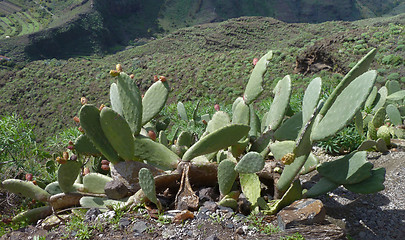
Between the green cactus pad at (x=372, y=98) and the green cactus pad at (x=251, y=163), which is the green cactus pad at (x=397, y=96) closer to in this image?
the green cactus pad at (x=372, y=98)

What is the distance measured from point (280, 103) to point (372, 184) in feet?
2.67

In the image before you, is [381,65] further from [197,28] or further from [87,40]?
[87,40]

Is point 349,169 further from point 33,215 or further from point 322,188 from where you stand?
point 33,215

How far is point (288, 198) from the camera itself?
210 centimetres

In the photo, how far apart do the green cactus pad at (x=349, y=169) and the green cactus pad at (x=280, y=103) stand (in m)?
0.49

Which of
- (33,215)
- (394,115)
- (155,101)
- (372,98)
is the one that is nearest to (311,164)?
(155,101)

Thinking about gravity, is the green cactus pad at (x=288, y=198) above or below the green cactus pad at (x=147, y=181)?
below

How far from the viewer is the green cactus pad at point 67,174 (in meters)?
2.41

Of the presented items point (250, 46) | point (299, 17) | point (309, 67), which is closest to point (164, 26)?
point (299, 17)

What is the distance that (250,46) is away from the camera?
37.7 meters

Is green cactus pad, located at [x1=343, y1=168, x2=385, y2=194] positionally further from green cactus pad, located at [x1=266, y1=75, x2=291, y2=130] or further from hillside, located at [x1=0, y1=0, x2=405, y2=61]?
hillside, located at [x1=0, y1=0, x2=405, y2=61]

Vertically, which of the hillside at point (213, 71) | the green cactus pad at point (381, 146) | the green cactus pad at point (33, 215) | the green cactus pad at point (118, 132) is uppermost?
the green cactus pad at point (118, 132)

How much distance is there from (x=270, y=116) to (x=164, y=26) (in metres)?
80.5

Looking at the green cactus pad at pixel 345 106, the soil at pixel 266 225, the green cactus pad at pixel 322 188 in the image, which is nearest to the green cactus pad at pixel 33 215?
the soil at pixel 266 225
